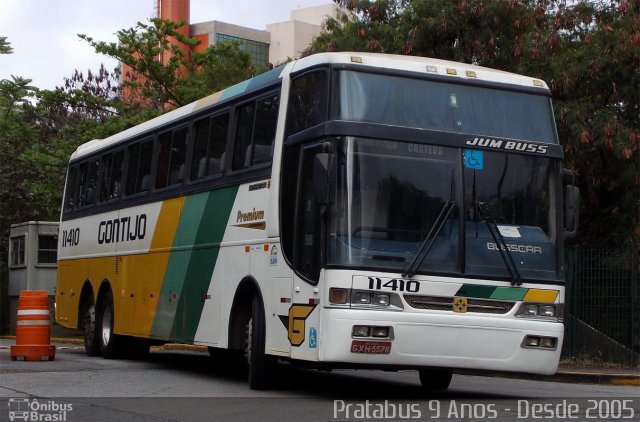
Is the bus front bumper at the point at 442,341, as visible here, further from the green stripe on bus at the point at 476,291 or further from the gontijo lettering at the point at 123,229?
Result: the gontijo lettering at the point at 123,229

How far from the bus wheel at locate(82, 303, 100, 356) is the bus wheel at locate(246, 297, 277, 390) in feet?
24.3

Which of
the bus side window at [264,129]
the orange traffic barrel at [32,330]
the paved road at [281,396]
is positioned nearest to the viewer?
the paved road at [281,396]

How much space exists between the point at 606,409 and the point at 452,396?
6.51 ft

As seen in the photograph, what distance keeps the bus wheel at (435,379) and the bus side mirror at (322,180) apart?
11.3 feet

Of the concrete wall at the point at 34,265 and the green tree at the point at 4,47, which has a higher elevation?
the green tree at the point at 4,47

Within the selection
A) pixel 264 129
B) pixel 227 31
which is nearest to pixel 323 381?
pixel 264 129

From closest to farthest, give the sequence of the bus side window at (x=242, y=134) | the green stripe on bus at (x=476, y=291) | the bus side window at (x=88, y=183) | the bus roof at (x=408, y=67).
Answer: the green stripe on bus at (x=476, y=291) → the bus roof at (x=408, y=67) → the bus side window at (x=242, y=134) → the bus side window at (x=88, y=183)

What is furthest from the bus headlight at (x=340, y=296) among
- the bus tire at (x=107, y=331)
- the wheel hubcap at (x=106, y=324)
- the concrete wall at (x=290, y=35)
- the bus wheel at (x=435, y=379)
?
the concrete wall at (x=290, y=35)

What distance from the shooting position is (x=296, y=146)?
1223cm

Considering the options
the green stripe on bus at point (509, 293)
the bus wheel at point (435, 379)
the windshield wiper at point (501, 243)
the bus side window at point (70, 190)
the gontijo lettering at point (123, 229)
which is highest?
Result: the bus side window at point (70, 190)

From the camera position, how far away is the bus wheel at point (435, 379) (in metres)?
13.8

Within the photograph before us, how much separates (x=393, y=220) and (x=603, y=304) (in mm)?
9472

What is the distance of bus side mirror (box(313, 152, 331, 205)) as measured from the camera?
37.0 feet

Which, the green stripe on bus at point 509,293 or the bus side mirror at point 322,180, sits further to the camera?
the green stripe on bus at point 509,293
